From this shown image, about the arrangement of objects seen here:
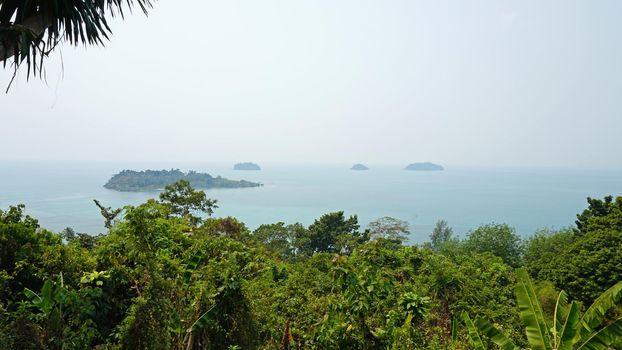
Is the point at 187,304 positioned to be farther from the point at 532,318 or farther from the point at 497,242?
the point at 497,242

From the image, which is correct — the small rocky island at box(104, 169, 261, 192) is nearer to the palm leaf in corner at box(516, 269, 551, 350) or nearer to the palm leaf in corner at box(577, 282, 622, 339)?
the palm leaf in corner at box(516, 269, 551, 350)

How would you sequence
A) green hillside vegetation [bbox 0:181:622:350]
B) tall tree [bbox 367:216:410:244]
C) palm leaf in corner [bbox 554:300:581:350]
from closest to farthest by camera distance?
1. green hillside vegetation [bbox 0:181:622:350]
2. palm leaf in corner [bbox 554:300:581:350]
3. tall tree [bbox 367:216:410:244]

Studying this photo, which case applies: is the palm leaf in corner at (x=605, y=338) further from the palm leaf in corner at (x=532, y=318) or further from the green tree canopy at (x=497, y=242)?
the green tree canopy at (x=497, y=242)

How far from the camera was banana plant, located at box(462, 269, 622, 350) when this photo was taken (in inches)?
146

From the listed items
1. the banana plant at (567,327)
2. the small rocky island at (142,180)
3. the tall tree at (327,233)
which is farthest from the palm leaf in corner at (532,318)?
the small rocky island at (142,180)

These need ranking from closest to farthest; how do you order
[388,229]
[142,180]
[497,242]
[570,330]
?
[570,330], [497,242], [388,229], [142,180]

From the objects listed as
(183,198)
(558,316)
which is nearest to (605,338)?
(558,316)

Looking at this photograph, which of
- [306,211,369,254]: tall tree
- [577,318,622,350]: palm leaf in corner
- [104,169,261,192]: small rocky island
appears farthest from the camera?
[104,169,261,192]: small rocky island

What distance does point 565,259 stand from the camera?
1389 centimetres

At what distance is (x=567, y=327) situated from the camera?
12.5 ft

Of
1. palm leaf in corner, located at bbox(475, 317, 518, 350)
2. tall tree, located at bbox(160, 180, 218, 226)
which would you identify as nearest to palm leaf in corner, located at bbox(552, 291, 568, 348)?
palm leaf in corner, located at bbox(475, 317, 518, 350)

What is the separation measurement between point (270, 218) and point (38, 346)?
297ft

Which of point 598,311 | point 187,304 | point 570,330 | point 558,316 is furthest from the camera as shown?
point 558,316

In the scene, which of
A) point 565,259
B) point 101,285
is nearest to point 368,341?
point 101,285
